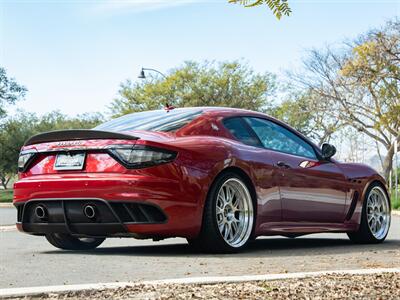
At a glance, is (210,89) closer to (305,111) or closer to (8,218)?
(305,111)

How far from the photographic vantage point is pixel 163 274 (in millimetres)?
5695

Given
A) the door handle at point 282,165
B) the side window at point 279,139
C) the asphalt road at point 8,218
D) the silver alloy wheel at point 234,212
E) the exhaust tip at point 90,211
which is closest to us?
the exhaust tip at point 90,211

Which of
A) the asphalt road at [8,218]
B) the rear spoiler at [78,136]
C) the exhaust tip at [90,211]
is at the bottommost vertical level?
the asphalt road at [8,218]

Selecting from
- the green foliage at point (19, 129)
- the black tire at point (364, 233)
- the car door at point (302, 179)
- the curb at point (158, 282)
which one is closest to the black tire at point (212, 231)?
the car door at point (302, 179)

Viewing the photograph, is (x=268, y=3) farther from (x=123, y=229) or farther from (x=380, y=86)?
(x=380, y=86)

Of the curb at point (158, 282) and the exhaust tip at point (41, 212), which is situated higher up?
the exhaust tip at point (41, 212)

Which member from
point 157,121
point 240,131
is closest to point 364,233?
point 240,131

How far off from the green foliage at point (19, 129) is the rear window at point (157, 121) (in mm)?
53992

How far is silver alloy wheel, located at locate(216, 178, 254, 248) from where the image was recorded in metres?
7.15

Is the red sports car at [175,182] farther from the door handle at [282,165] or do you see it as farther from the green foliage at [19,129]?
the green foliage at [19,129]

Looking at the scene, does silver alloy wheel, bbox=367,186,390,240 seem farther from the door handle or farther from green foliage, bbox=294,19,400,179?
green foliage, bbox=294,19,400,179

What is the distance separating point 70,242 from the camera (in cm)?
793

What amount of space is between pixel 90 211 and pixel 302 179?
2.39m

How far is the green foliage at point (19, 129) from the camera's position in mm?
61219
